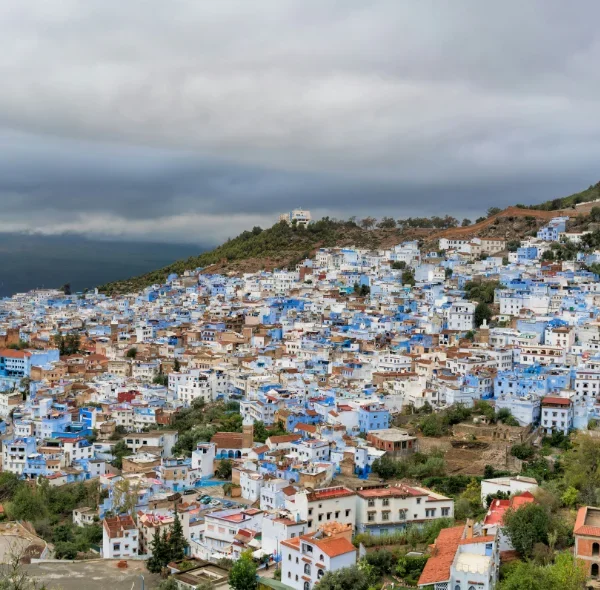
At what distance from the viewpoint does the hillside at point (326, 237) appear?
5019 cm

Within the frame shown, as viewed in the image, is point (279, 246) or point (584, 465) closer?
point (584, 465)

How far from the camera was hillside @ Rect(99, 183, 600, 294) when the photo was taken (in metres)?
50.2

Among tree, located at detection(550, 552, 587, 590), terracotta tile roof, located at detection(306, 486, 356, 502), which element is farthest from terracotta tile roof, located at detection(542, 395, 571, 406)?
tree, located at detection(550, 552, 587, 590)

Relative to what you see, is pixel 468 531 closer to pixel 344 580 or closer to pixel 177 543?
pixel 344 580

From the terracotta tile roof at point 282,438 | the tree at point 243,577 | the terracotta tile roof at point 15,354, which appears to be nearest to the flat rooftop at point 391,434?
the terracotta tile roof at point 282,438

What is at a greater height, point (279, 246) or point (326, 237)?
point (326, 237)

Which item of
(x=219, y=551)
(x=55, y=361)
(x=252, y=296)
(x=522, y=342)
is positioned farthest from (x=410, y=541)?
(x=252, y=296)

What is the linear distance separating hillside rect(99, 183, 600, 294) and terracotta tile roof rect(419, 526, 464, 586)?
36.5 m

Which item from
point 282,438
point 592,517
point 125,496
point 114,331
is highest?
point 114,331

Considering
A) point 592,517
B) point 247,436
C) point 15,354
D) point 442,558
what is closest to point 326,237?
point 15,354

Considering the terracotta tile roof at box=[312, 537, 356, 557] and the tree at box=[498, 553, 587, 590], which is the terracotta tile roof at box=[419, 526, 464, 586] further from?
the terracotta tile roof at box=[312, 537, 356, 557]

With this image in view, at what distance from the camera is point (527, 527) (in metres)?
13.1

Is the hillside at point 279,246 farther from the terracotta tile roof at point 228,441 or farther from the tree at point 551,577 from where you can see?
the tree at point 551,577

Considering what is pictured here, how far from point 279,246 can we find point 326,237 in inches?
145
